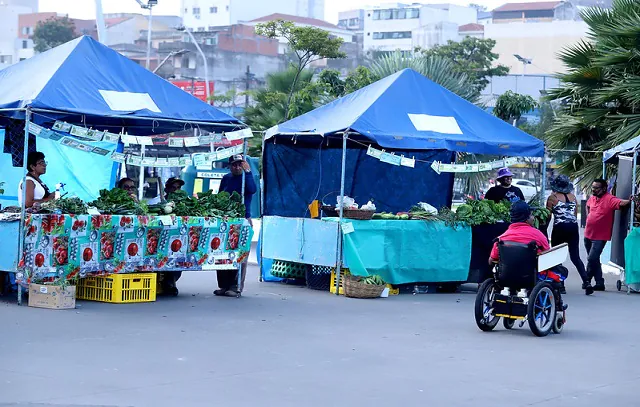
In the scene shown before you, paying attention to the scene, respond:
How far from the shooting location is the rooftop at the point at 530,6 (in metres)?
125

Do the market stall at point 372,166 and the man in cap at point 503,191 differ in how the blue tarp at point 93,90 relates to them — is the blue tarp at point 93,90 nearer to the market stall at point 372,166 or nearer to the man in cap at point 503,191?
the market stall at point 372,166

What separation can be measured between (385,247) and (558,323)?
418 centimetres

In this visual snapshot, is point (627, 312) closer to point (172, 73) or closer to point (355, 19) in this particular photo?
point (172, 73)

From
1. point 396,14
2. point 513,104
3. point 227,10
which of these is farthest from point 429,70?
point 227,10

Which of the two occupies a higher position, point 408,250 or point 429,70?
point 429,70

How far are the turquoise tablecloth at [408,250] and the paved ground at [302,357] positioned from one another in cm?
123

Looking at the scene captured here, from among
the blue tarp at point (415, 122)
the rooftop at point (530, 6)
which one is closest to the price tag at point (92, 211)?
the blue tarp at point (415, 122)

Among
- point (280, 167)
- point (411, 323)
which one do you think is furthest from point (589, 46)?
point (411, 323)

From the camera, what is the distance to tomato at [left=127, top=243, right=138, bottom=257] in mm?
13562

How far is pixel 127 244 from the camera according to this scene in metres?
13.5

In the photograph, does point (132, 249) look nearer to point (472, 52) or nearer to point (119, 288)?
point (119, 288)

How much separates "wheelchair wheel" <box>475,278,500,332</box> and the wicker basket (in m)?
3.57

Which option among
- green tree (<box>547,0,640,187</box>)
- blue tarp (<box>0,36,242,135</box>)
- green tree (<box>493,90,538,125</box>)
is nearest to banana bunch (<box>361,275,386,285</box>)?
blue tarp (<box>0,36,242,135</box>)

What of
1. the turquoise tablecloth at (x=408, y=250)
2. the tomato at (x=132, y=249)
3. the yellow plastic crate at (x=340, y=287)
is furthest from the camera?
the yellow plastic crate at (x=340, y=287)
